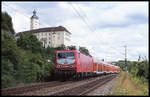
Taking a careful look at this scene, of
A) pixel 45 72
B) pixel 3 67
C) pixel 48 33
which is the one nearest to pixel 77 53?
pixel 45 72

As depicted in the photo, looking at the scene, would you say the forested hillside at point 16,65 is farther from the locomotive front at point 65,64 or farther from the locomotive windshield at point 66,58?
the locomotive windshield at point 66,58

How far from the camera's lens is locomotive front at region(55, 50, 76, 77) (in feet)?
76.5

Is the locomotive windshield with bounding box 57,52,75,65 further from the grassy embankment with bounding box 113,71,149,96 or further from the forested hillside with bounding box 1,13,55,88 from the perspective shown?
the grassy embankment with bounding box 113,71,149,96

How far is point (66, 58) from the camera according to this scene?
78.5 ft

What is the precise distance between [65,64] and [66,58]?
24.3 inches

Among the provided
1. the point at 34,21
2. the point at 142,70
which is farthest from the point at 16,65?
the point at 34,21

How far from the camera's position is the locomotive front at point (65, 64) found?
2332 cm

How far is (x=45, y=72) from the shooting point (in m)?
22.6

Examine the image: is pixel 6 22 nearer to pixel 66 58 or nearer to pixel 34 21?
pixel 66 58

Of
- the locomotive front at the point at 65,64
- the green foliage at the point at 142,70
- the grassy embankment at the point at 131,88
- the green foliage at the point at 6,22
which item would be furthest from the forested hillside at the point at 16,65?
the green foliage at the point at 142,70

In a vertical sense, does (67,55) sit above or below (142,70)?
above

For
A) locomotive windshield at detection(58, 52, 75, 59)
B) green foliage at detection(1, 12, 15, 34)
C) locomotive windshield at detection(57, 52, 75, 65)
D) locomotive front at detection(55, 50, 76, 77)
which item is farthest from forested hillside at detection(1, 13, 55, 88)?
locomotive windshield at detection(58, 52, 75, 59)

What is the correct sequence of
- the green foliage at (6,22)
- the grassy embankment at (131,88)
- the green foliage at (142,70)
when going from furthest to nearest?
1. the green foliage at (6,22)
2. the green foliage at (142,70)
3. the grassy embankment at (131,88)

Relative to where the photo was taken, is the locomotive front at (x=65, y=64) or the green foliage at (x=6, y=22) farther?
the locomotive front at (x=65, y=64)
